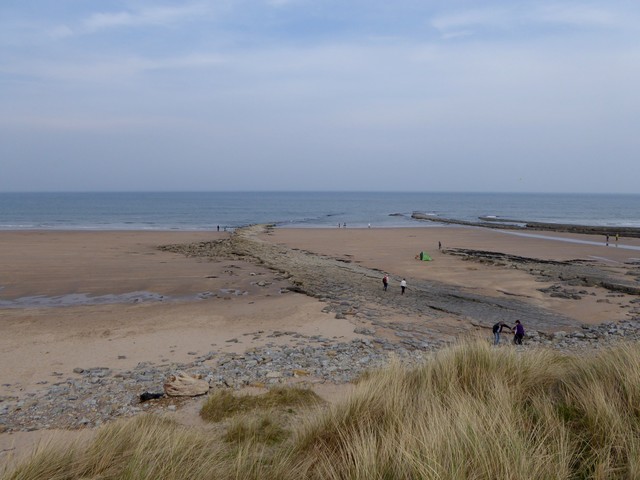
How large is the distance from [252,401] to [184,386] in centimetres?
175

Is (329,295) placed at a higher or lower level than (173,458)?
lower

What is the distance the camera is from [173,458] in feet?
13.7

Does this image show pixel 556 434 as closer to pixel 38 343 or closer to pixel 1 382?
pixel 1 382

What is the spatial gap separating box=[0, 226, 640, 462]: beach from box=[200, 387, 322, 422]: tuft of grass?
477 mm

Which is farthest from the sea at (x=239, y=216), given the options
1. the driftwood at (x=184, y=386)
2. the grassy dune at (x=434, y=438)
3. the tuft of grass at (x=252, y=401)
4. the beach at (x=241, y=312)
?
the grassy dune at (x=434, y=438)

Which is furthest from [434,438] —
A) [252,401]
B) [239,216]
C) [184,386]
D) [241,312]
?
[239,216]

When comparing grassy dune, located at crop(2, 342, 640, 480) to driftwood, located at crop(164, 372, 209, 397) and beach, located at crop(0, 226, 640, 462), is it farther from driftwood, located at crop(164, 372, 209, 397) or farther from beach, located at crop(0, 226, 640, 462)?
driftwood, located at crop(164, 372, 209, 397)

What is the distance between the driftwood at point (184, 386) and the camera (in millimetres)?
9141

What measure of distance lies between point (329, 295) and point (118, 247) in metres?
26.0

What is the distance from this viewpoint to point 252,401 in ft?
27.5

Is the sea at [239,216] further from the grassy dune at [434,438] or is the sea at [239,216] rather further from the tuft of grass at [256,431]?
the grassy dune at [434,438]

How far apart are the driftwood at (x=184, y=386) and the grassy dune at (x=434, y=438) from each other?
2.76 m

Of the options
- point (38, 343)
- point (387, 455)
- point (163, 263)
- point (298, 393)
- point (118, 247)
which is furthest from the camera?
point (118, 247)

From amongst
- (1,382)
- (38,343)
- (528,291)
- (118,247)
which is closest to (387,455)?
(1,382)
